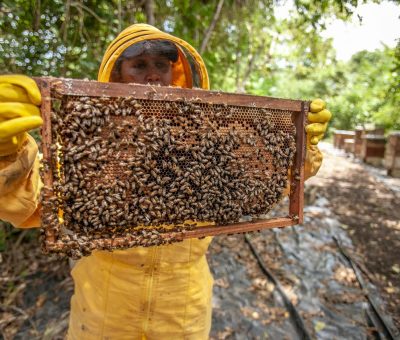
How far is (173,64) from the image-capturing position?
2865 mm

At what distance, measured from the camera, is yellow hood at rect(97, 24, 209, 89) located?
2.34 metres

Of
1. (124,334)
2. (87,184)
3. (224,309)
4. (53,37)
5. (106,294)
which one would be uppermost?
(53,37)

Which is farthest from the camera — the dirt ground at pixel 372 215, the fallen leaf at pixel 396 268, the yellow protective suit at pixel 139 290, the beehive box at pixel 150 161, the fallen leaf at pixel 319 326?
the fallen leaf at pixel 396 268

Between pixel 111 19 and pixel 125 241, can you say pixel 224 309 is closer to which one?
pixel 125 241

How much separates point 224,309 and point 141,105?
400 cm

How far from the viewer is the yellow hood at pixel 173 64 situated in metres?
2.34

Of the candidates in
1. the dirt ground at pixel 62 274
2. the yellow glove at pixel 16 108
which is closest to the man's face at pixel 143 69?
the yellow glove at pixel 16 108

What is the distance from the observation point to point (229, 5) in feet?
26.1

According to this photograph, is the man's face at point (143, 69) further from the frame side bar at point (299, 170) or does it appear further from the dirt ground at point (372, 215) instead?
the dirt ground at point (372, 215)

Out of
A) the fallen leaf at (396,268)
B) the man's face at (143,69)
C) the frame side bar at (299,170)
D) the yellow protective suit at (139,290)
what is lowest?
the fallen leaf at (396,268)

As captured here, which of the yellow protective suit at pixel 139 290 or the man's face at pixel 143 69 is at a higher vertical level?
the man's face at pixel 143 69

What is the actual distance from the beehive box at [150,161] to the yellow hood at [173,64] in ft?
2.20

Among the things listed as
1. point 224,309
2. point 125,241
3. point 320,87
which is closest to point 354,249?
point 224,309

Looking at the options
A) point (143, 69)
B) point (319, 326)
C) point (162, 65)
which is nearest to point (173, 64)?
point (162, 65)
